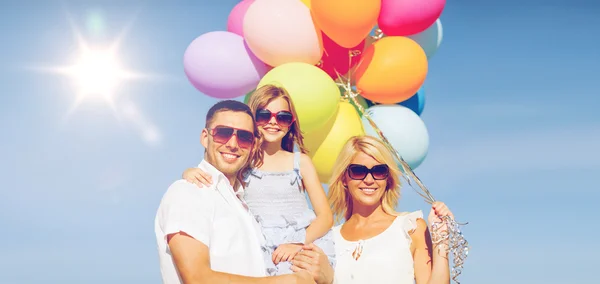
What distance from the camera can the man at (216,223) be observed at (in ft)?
8.84

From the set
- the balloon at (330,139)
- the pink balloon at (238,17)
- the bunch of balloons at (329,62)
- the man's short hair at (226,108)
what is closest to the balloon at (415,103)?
the bunch of balloons at (329,62)

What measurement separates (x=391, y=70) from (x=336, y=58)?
0.64 m

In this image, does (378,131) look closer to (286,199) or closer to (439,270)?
(286,199)

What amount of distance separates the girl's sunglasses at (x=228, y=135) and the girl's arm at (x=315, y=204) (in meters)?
1.00

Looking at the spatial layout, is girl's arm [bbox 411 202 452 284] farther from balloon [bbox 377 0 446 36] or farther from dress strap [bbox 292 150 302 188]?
balloon [bbox 377 0 446 36]

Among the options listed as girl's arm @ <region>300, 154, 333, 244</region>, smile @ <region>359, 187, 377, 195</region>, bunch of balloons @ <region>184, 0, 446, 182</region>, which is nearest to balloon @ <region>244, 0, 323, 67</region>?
bunch of balloons @ <region>184, 0, 446, 182</region>

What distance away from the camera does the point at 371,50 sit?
613 cm

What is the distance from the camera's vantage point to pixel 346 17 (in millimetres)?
5504

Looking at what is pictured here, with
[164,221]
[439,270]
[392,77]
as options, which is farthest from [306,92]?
[164,221]

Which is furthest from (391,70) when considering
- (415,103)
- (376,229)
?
(376,229)

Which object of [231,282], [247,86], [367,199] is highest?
[247,86]

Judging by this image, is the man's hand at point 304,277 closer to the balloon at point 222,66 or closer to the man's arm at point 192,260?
the man's arm at point 192,260

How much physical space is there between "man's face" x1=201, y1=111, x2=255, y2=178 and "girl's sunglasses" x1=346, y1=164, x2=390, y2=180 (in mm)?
1059

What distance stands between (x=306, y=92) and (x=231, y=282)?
2928mm
